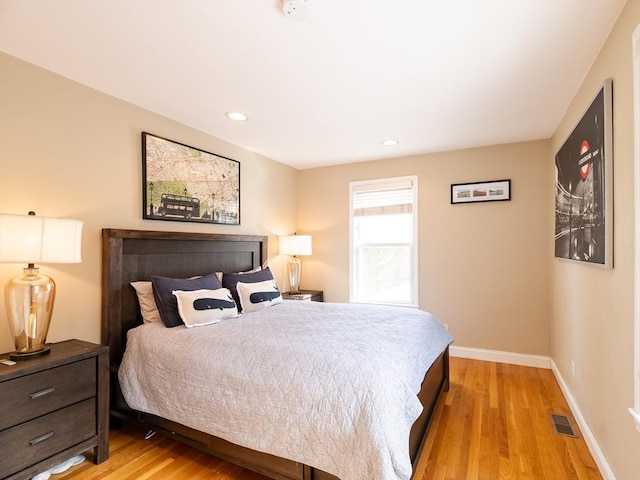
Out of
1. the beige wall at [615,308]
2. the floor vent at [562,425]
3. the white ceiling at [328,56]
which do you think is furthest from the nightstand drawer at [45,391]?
the floor vent at [562,425]

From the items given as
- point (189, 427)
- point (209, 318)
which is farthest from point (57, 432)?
point (209, 318)

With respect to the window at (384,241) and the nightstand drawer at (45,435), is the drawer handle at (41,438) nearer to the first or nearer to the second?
the nightstand drawer at (45,435)

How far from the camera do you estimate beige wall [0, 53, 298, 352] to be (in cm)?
210

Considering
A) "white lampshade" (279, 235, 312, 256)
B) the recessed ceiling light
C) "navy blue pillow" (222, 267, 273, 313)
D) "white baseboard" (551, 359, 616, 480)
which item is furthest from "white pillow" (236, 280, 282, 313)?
"white baseboard" (551, 359, 616, 480)

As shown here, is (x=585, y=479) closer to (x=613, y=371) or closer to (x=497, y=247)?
(x=613, y=371)

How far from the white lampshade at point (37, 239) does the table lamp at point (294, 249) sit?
8.46ft

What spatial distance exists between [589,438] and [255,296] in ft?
8.62

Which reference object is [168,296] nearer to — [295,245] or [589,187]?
[295,245]

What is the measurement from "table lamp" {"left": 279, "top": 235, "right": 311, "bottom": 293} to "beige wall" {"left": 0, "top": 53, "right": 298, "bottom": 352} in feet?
5.18

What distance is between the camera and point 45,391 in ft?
6.06

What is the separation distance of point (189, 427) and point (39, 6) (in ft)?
7.88

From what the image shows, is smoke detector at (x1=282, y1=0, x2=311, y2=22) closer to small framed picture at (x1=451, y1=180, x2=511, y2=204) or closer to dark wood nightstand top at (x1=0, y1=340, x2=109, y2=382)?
dark wood nightstand top at (x1=0, y1=340, x2=109, y2=382)

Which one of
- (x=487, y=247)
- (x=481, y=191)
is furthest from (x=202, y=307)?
(x=481, y=191)

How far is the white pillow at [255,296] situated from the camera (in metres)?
3.10
